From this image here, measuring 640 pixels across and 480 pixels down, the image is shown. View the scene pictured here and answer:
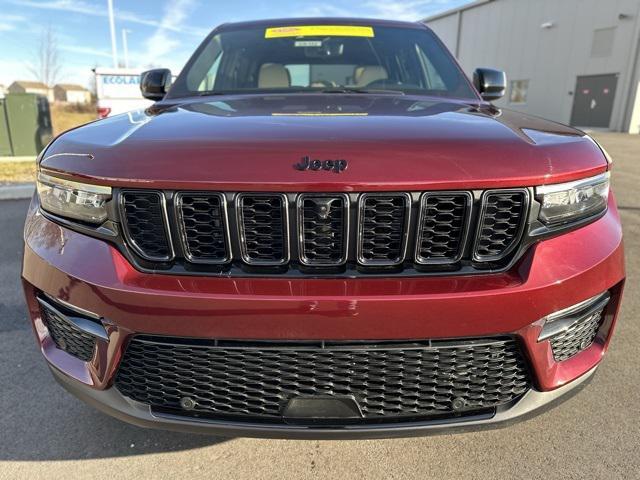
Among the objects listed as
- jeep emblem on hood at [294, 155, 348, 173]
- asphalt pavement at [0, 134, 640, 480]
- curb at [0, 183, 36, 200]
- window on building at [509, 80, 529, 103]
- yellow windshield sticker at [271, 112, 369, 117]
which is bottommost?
window on building at [509, 80, 529, 103]

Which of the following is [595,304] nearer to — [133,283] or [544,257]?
[544,257]

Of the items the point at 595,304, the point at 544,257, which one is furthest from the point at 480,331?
the point at 595,304

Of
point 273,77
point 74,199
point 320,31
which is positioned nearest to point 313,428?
point 74,199

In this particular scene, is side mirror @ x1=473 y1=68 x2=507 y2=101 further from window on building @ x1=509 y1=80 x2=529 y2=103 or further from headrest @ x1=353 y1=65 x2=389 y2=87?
window on building @ x1=509 y1=80 x2=529 y2=103

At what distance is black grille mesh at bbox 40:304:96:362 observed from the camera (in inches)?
63.8

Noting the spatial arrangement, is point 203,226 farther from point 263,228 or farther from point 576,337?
point 576,337

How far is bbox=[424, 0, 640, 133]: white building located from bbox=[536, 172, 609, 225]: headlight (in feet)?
75.4

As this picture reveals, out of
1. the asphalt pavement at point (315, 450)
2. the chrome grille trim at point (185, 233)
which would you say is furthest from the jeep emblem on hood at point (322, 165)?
the asphalt pavement at point (315, 450)

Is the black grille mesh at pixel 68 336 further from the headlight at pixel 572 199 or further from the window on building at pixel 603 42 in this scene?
the window on building at pixel 603 42

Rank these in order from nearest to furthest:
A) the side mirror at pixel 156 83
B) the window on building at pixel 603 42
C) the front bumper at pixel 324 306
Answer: the front bumper at pixel 324 306
the side mirror at pixel 156 83
the window on building at pixel 603 42

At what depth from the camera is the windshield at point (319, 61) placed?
9.54 feet

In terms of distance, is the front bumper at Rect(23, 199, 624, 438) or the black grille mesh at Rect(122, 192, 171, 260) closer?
the front bumper at Rect(23, 199, 624, 438)

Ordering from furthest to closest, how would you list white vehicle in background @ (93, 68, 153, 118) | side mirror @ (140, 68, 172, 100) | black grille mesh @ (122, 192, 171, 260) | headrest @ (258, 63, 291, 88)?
white vehicle in background @ (93, 68, 153, 118)
side mirror @ (140, 68, 172, 100)
headrest @ (258, 63, 291, 88)
black grille mesh @ (122, 192, 171, 260)

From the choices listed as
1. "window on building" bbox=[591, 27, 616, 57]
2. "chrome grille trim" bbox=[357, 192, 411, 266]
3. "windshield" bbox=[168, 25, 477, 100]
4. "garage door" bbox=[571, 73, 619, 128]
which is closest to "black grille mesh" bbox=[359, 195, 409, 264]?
"chrome grille trim" bbox=[357, 192, 411, 266]
